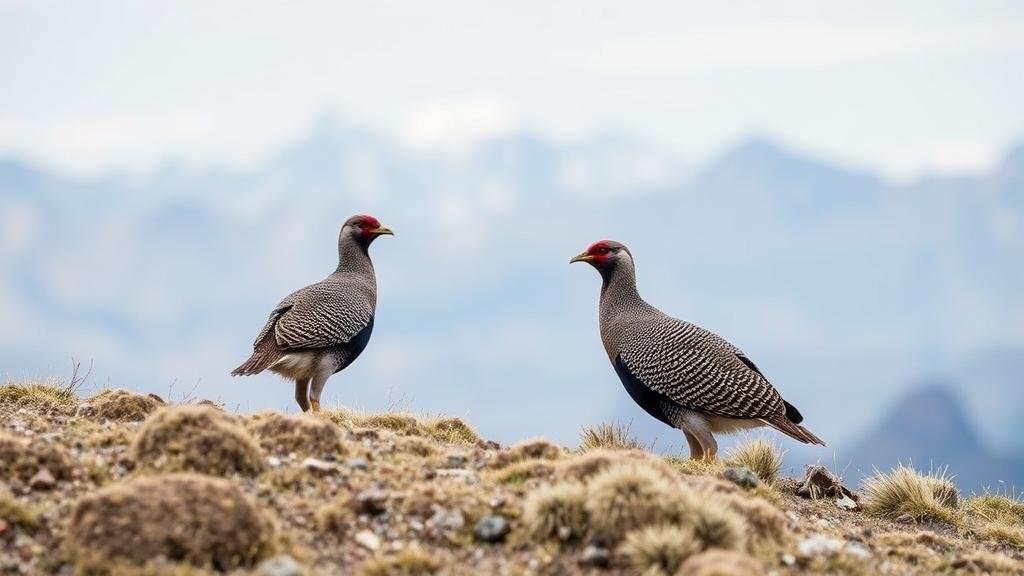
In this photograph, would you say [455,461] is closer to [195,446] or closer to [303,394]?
[195,446]

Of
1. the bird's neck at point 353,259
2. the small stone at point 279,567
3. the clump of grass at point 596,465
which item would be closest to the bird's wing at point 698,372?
the bird's neck at point 353,259

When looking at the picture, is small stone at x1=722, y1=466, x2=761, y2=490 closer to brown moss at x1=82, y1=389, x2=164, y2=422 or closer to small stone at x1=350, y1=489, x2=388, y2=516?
small stone at x1=350, y1=489, x2=388, y2=516

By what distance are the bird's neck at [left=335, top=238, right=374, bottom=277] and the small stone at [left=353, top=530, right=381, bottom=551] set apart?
9.27 metres

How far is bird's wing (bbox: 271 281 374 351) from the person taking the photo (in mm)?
15312

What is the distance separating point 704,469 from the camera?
13016 mm

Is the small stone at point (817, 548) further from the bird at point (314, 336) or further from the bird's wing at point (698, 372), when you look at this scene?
the bird at point (314, 336)

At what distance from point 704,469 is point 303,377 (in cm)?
570

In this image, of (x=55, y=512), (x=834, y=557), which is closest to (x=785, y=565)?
(x=834, y=557)

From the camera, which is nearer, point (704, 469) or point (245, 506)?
point (245, 506)

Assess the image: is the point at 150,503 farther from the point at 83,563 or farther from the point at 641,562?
the point at 641,562

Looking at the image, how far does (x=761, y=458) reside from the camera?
14.0 m

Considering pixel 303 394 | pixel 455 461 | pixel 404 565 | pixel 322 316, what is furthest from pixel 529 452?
pixel 303 394

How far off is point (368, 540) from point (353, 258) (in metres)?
9.61

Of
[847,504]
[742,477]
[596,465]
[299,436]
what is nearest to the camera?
[596,465]
